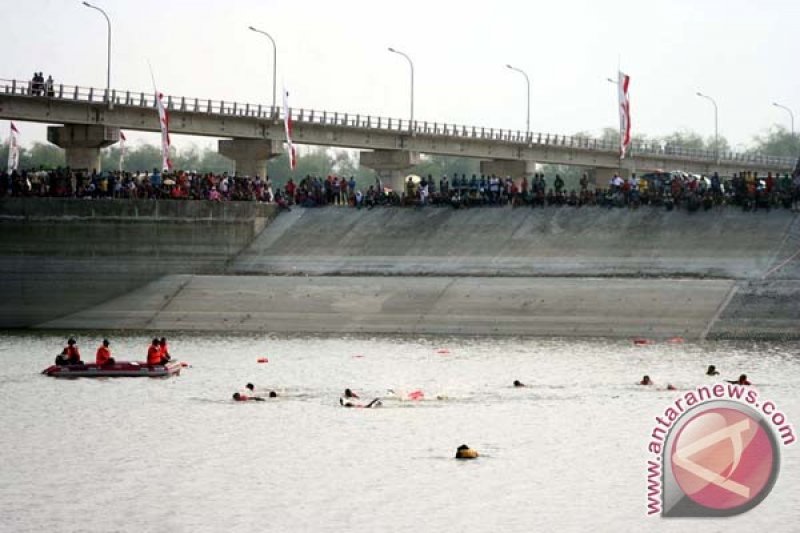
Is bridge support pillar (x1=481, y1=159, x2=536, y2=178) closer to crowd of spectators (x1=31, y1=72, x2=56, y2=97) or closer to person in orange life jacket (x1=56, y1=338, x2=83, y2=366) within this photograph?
crowd of spectators (x1=31, y1=72, x2=56, y2=97)

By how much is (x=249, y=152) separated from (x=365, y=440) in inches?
2598

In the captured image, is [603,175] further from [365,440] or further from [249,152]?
[365,440]

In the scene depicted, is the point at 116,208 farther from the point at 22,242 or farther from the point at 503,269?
the point at 503,269

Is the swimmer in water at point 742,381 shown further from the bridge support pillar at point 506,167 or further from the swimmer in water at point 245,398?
the bridge support pillar at point 506,167

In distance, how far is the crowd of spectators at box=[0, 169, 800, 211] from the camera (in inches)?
3123

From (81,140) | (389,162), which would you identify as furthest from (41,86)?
(389,162)

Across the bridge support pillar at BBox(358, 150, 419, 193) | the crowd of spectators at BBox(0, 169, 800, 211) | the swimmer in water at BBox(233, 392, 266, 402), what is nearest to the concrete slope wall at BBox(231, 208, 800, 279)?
the crowd of spectators at BBox(0, 169, 800, 211)

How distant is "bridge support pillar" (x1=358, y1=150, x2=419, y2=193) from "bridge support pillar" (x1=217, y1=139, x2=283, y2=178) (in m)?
13.3

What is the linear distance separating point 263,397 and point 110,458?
11.1 metres

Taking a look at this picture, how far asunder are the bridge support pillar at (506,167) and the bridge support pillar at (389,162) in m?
16.7

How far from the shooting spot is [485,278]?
7688 cm

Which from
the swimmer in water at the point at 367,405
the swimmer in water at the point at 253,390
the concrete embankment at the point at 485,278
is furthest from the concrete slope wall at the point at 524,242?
the swimmer in water at the point at 253,390

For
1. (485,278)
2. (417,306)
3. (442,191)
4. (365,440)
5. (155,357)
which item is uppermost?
(442,191)

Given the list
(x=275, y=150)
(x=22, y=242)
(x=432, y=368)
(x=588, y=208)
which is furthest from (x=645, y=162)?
(x=432, y=368)
